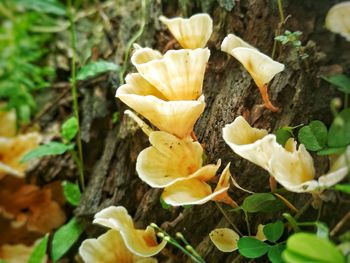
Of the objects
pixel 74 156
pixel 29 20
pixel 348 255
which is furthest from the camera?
pixel 29 20

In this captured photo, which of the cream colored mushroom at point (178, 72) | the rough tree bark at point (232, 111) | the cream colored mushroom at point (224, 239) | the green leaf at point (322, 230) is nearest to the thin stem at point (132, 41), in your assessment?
the rough tree bark at point (232, 111)

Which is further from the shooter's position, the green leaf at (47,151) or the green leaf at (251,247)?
the green leaf at (47,151)

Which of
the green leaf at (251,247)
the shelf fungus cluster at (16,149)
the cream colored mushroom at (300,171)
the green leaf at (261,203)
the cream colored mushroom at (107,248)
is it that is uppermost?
the cream colored mushroom at (300,171)

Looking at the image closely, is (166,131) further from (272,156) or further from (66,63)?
(66,63)

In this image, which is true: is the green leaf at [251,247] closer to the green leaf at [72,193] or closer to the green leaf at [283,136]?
the green leaf at [283,136]

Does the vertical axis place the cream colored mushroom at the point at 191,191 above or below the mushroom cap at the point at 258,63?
below

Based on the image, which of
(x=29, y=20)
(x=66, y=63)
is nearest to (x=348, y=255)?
(x=66, y=63)

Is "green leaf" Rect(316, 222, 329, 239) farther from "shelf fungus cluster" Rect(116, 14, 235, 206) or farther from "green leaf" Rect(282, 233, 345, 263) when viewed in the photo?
"shelf fungus cluster" Rect(116, 14, 235, 206)
